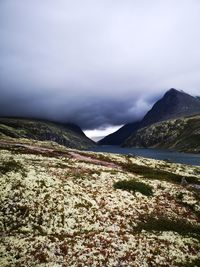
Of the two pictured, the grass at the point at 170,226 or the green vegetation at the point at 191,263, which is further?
the grass at the point at 170,226

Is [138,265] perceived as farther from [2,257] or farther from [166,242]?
[2,257]

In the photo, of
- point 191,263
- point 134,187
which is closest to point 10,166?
point 134,187

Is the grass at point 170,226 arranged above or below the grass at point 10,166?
below

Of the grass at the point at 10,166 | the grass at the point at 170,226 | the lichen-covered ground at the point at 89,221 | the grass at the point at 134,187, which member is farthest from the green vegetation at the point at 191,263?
the grass at the point at 10,166

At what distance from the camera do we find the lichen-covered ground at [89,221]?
24.0m

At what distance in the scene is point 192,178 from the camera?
58.3 m

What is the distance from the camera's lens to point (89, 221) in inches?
1225

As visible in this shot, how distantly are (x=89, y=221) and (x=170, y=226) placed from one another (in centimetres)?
952

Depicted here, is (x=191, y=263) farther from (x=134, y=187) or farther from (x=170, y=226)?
(x=134, y=187)

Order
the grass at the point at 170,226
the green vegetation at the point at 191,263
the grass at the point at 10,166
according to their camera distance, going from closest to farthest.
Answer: the green vegetation at the point at 191,263, the grass at the point at 170,226, the grass at the point at 10,166

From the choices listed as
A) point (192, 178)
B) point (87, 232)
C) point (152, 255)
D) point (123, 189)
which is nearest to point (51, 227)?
point (87, 232)

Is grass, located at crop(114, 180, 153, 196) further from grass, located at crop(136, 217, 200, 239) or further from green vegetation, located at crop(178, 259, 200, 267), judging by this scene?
green vegetation, located at crop(178, 259, 200, 267)

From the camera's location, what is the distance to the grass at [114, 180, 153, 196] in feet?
135

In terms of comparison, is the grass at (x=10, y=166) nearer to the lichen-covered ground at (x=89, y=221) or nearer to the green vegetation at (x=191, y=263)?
the lichen-covered ground at (x=89, y=221)
